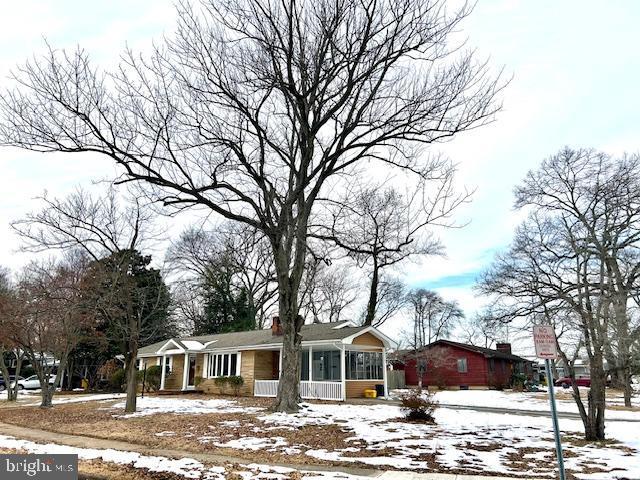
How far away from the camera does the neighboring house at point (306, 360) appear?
23.9 meters

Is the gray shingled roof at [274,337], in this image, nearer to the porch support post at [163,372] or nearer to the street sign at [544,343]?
the porch support post at [163,372]

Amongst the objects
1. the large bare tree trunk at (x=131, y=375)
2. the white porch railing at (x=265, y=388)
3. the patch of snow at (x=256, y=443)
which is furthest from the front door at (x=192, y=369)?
the patch of snow at (x=256, y=443)

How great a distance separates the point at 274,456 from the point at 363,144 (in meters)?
10.8

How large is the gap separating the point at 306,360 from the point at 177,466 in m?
18.5

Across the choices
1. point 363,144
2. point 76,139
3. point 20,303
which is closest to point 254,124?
point 363,144

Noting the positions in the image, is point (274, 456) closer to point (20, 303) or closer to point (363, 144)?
point (363, 144)

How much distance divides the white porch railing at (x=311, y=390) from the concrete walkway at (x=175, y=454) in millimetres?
12707

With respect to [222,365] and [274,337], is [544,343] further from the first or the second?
[222,365]

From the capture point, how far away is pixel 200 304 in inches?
1761

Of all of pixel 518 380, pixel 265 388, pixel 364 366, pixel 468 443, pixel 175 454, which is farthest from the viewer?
pixel 518 380

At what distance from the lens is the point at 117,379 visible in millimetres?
34281

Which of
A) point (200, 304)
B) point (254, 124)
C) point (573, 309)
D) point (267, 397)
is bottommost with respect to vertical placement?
point (267, 397)

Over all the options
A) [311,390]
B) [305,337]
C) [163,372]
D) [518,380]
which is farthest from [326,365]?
[518,380]

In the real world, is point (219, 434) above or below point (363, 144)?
below
